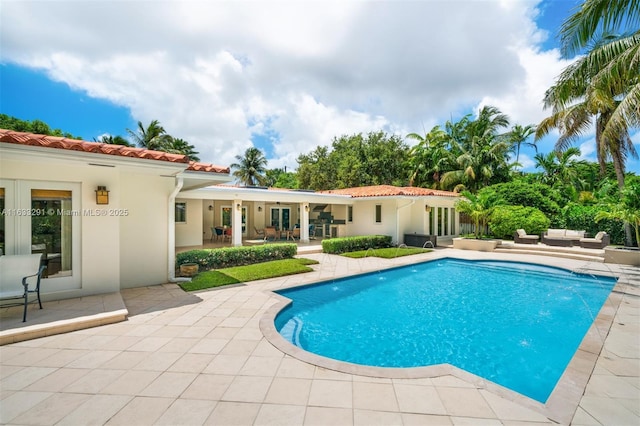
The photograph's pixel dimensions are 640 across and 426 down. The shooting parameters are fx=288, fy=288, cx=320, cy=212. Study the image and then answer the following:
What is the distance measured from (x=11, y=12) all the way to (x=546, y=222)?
26.8m

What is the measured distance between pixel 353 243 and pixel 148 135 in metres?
30.7

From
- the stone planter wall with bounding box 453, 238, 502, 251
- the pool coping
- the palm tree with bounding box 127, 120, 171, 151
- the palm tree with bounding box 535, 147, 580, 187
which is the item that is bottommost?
the pool coping

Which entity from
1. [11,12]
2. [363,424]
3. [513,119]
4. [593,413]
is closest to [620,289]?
[593,413]

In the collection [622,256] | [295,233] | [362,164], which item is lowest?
[622,256]

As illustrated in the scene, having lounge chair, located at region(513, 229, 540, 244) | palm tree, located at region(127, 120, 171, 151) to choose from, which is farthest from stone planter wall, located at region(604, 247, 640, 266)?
palm tree, located at region(127, 120, 171, 151)

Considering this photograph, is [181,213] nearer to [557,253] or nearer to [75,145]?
[75,145]

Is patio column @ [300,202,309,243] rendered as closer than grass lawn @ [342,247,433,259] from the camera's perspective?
No

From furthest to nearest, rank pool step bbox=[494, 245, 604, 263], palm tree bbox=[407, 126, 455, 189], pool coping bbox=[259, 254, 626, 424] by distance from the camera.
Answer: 1. palm tree bbox=[407, 126, 455, 189]
2. pool step bbox=[494, 245, 604, 263]
3. pool coping bbox=[259, 254, 626, 424]

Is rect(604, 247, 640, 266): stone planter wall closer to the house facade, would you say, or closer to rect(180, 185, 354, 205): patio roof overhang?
rect(180, 185, 354, 205): patio roof overhang

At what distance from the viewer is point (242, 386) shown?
376 centimetres

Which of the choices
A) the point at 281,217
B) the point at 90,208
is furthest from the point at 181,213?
the point at 90,208

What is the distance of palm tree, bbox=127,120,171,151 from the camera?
34.4 metres

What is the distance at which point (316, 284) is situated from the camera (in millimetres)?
9828

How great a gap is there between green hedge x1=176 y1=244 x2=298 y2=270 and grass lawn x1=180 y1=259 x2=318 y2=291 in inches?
20.2
